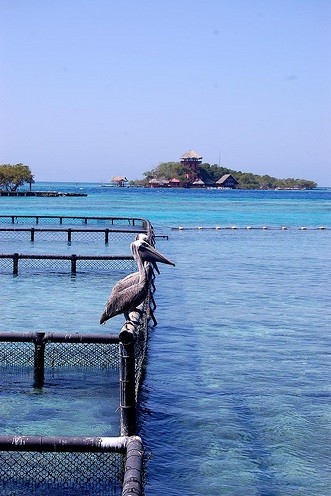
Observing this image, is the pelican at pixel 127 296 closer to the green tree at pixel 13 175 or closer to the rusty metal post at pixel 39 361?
the rusty metal post at pixel 39 361

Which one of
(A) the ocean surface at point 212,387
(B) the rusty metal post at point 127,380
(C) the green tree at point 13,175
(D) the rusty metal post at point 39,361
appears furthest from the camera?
A: (C) the green tree at point 13,175

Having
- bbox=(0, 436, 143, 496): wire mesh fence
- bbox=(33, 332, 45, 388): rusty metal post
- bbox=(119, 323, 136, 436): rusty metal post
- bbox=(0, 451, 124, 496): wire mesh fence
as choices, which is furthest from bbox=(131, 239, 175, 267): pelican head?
bbox=(0, 451, 124, 496): wire mesh fence

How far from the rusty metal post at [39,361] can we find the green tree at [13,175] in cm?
13938

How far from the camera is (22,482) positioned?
9.43 metres

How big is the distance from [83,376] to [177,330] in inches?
210

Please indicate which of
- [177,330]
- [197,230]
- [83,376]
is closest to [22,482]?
[83,376]

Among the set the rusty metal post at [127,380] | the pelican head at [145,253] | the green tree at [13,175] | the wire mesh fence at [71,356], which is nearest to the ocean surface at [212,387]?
the wire mesh fence at [71,356]

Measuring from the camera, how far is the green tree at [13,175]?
495 ft

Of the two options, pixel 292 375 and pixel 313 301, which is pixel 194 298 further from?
pixel 292 375

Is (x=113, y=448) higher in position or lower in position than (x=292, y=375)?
higher

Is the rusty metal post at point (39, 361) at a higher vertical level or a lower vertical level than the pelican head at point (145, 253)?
lower

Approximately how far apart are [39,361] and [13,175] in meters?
142

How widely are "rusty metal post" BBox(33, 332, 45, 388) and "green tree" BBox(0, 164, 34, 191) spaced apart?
13938 cm

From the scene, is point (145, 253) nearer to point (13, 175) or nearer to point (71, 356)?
point (71, 356)
